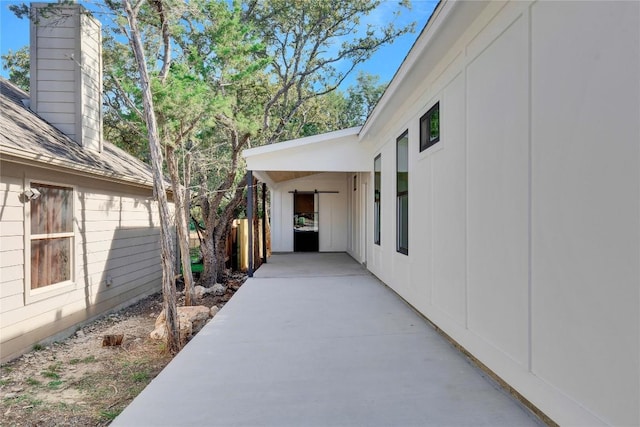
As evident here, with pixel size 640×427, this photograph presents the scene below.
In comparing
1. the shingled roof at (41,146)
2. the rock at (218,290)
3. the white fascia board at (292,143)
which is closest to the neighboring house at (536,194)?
the white fascia board at (292,143)

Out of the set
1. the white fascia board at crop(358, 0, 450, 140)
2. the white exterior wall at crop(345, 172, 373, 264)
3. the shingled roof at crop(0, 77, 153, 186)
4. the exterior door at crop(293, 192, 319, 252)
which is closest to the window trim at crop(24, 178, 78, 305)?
the shingled roof at crop(0, 77, 153, 186)

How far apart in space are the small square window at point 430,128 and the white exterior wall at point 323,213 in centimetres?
802

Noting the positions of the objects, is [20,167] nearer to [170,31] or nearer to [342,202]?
[170,31]

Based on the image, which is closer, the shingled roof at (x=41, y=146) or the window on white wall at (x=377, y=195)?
the shingled roof at (x=41, y=146)

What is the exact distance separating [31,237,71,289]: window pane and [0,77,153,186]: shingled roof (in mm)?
1123

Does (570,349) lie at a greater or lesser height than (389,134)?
lesser

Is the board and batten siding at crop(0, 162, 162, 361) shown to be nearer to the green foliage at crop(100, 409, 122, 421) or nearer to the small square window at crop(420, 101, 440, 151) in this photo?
the green foliage at crop(100, 409, 122, 421)

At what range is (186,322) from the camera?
6230 millimetres

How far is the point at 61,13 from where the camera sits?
6918mm

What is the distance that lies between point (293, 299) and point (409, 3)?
1066 centimetres

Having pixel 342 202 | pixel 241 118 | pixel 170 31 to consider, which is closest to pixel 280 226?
pixel 342 202

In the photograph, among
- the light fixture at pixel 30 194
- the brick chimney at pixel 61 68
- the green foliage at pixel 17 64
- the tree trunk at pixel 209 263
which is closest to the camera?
the light fixture at pixel 30 194

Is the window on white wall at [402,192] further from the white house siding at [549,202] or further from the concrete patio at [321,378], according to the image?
the white house siding at [549,202]

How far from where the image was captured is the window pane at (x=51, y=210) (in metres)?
5.30
